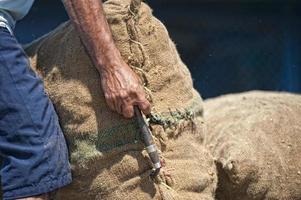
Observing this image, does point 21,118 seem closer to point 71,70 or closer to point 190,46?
point 71,70

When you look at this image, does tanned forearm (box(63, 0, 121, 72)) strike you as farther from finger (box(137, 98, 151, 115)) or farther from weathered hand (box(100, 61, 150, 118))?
finger (box(137, 98, 151, 115))

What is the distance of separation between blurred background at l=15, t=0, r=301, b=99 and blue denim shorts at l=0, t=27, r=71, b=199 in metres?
3.00

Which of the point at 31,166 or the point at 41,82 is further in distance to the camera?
the point at 41,82

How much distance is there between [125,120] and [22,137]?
13.1 inches

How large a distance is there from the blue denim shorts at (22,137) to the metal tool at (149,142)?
0.27m

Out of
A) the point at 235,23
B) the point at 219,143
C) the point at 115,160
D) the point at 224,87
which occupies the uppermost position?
the point at 115,160

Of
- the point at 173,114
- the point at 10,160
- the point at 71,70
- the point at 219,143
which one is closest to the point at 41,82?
the point at 71,70

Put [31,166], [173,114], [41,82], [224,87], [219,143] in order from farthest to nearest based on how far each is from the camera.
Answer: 1. [224,87]
2. [219,143]
3. [173,114]
4. [41,82]
5. [31,166]

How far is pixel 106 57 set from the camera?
2.09 meters

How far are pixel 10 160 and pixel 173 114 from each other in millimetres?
557

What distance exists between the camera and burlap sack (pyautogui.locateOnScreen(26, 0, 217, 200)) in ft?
7.01

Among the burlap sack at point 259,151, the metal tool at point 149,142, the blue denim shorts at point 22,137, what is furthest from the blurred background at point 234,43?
the blue denim shorts at point 22,137

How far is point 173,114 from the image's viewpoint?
2252 millimetres

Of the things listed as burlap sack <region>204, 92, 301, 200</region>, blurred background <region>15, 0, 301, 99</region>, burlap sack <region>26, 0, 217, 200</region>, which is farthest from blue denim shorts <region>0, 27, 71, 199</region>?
blurred background <region>15, 0, 301, 99</region>
